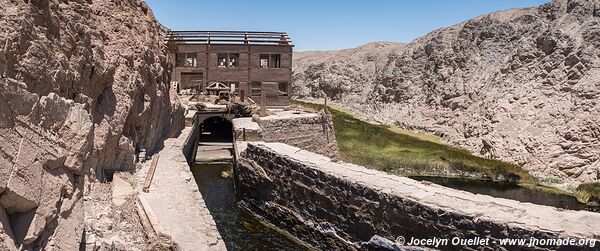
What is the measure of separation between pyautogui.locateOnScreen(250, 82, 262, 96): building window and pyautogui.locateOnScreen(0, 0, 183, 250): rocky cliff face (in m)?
23.5

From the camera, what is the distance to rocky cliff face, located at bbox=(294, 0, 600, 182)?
94.1ft

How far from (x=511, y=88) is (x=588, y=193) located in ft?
54.1

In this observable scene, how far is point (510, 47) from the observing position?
41812mm

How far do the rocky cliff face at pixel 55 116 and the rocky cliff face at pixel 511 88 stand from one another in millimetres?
24538

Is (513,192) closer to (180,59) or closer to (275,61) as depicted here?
(275,61)

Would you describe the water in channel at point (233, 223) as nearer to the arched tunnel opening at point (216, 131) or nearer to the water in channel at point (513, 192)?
the arched tunnel opening at point (216, 131)

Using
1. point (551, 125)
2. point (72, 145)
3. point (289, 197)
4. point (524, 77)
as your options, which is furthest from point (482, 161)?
point (72, 145)

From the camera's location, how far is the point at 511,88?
3669 centimetres

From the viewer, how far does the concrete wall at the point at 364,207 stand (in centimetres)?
984

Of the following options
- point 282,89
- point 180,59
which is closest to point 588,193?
point 282,89

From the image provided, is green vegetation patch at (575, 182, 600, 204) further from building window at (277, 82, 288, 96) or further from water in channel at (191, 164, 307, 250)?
building window at (277, 82, 288, 96)

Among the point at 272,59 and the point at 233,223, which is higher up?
the point at 272,59

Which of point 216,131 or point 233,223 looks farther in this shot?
point 216,131

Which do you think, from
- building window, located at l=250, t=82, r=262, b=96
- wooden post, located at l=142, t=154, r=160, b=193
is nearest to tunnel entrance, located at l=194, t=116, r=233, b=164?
building window, located at l=250, t=82, r=262, b=96
